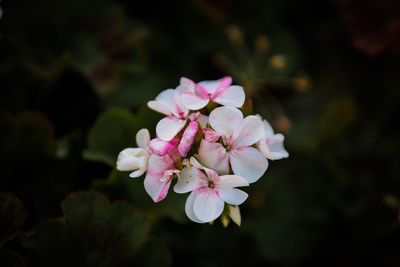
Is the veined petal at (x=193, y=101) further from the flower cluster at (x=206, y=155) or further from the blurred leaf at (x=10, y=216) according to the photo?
the blurred leaf at (x=10, y=216)

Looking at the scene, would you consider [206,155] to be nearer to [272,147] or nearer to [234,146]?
[234,146]

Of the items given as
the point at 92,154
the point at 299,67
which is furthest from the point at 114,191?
the point at 299,67

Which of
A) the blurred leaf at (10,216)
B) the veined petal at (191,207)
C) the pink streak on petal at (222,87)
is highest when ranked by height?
the pink streak on petal at (222,87)

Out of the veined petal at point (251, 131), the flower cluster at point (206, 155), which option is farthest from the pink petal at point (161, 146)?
the veined petal at point (251, 131)

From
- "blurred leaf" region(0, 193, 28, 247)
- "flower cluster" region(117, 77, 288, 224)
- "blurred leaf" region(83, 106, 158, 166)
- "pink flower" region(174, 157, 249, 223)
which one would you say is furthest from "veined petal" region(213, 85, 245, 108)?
"blurred leaf" region(0, 193, 28, 247)

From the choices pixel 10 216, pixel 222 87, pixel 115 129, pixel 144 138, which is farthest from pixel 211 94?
pixel 10 216

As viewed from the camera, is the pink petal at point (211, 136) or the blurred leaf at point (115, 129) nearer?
the pink petal at point (211, 136)

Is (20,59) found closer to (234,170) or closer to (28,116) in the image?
(28,116)

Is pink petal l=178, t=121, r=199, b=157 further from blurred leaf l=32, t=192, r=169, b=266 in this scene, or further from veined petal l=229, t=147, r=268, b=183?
blurred leaf l=32, t=192, r=169, b=266
